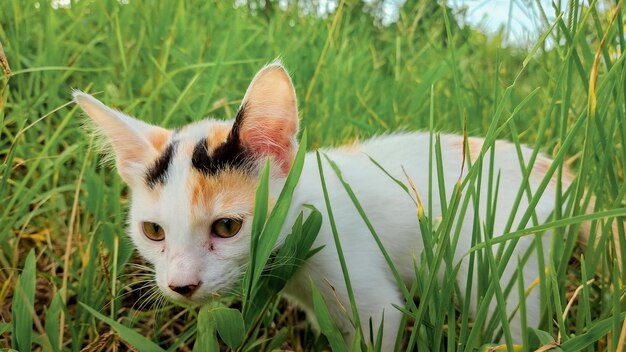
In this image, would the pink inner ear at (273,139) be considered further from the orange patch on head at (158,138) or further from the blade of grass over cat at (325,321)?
the blade of grass over cat at (325,321)

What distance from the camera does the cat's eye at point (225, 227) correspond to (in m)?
1.23

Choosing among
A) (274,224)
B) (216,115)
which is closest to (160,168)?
(274,224)

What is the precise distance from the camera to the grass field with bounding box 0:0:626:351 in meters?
1.05

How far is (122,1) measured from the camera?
2.59 meters

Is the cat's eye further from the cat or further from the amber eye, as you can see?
the amber eye

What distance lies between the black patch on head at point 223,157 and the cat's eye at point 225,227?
108 millimetres

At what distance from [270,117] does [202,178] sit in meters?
0.18

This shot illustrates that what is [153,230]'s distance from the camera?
4.34 ft

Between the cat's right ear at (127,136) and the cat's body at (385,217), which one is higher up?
the cat's right ear at (127,136)

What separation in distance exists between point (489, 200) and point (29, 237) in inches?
49.2

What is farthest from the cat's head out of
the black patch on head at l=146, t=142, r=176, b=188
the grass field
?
the grass field

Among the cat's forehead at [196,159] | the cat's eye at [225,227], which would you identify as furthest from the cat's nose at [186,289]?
the cat's forehead at [196,159]

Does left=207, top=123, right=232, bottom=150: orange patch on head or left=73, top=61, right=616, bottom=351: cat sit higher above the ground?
left=207, top=123, right=232, bottom=150: orange patch on head

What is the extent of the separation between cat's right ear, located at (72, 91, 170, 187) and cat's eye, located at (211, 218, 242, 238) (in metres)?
0.22
